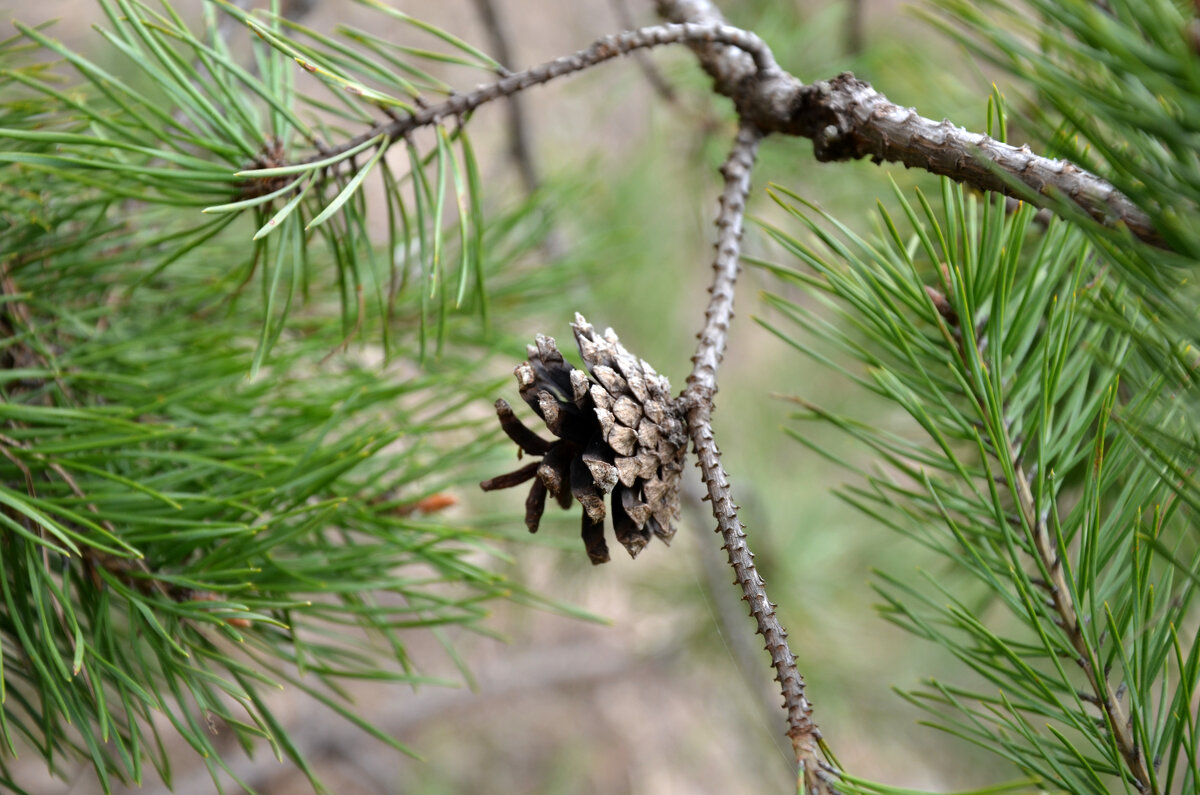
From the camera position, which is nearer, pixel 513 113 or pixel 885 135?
pixel 885 135

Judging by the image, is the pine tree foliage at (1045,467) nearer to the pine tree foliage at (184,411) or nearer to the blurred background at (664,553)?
the pine tree foliage at (184,411)

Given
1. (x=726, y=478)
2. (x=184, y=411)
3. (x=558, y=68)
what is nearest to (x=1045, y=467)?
(x=726, y=478)

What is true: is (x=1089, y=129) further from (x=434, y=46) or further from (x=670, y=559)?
(x=434, y=46)

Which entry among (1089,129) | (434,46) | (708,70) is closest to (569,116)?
(434,46)

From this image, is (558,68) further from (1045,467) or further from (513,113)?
(513,113)

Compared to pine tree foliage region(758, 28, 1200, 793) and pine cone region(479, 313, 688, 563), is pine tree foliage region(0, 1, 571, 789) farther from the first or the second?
pine tree foliage region(758, 28, 1200, 793)

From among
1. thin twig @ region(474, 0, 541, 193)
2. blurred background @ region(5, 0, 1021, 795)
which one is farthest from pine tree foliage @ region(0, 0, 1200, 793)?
thin twig @ region(474, 0, 541, 193)

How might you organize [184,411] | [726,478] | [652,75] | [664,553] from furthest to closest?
[664,553]
[652,75]
[184,411]
[726,478]
